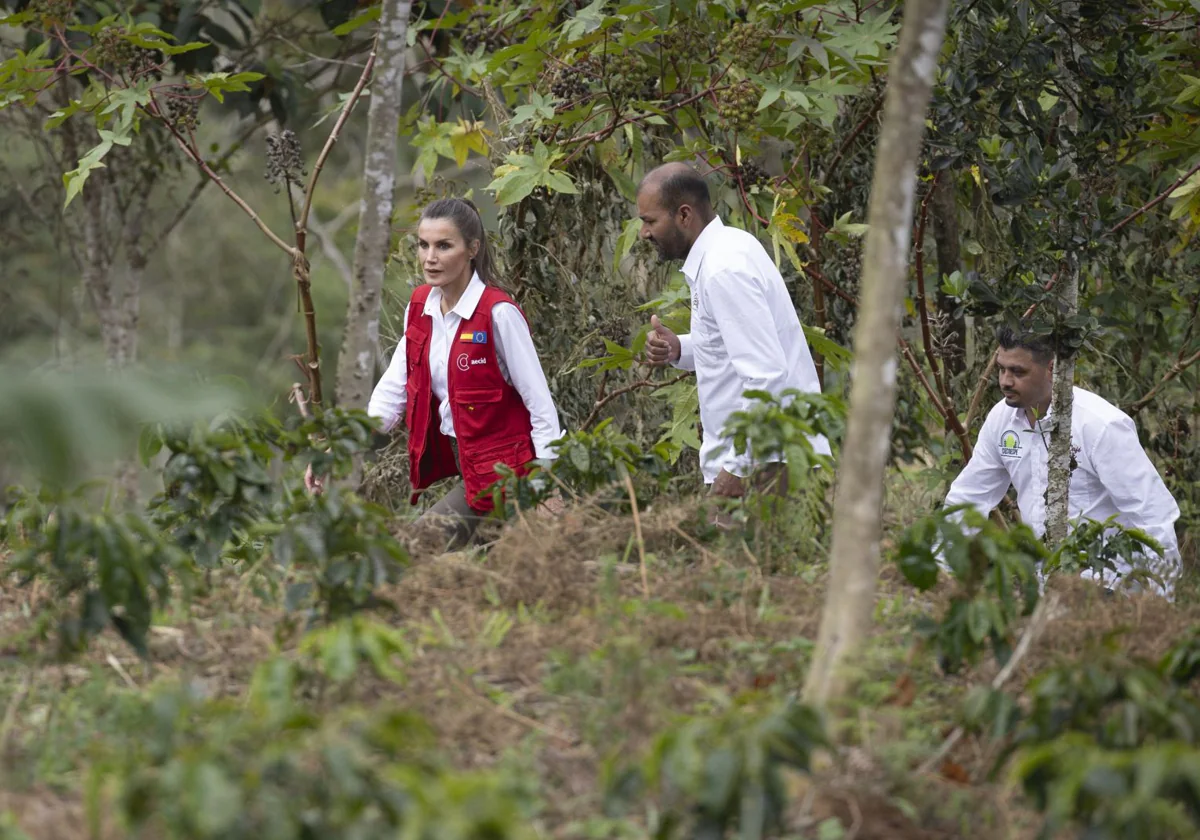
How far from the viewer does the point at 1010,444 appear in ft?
18.4

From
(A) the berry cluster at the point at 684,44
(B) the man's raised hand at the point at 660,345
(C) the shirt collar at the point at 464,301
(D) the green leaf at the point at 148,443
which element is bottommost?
(D) the green leaf at the point at 148,443

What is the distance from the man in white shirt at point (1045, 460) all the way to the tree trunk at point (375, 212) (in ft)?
7.85

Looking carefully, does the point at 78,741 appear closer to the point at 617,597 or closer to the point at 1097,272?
the point at 617,597

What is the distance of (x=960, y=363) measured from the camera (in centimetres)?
682

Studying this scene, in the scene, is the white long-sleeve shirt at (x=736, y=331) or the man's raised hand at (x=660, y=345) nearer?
the white long-sleeve shirt at (x=736, y=331)

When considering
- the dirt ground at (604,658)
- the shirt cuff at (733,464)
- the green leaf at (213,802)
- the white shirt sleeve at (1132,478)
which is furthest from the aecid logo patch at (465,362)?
the green leaf at (213,802)

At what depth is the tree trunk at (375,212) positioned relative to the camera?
4469 mm

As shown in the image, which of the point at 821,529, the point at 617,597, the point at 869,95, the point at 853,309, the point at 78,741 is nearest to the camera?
the point at 78,741

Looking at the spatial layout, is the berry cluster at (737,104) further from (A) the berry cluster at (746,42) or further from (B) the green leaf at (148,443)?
(B) the green leaf at (148,443)

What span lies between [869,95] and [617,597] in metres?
3.46

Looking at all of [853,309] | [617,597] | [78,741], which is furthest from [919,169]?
[78,741]

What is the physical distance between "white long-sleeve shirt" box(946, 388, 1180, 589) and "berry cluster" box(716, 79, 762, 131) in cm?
161

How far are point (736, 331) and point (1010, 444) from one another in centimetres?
158

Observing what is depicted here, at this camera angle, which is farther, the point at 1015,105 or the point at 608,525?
the point at 1015,105
